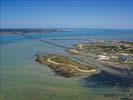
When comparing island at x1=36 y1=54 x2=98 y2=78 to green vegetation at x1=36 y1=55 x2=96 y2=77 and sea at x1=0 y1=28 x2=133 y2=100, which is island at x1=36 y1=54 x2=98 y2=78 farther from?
sea at x1=0 y1=28 x2=133 y2=100

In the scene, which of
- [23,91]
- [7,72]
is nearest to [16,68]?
[7,72]

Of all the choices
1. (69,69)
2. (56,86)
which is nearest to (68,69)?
(69,69)

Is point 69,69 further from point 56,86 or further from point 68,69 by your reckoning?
point 56,86

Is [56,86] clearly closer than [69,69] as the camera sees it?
Yes

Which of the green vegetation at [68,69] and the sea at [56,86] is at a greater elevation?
the green vegetation at [68,69]

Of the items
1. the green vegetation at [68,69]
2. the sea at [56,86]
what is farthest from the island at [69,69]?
the sea at [56,86]

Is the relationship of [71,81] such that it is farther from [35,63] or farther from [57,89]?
[35,63]

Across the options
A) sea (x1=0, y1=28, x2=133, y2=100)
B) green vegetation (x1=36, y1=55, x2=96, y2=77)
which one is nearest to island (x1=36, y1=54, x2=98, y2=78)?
green vegetation (x1=36, y1=55, x2=96, y2=77)

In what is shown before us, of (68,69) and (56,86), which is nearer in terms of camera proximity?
(56,86)

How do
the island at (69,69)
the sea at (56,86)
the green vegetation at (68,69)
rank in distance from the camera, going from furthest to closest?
1. the green vegetation at (68,69)
2. the island at (69,69)
3. the sea at (56,86)

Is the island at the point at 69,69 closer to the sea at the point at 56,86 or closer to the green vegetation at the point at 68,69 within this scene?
the green vegetation at the point at 68,69

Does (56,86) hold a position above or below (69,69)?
below
